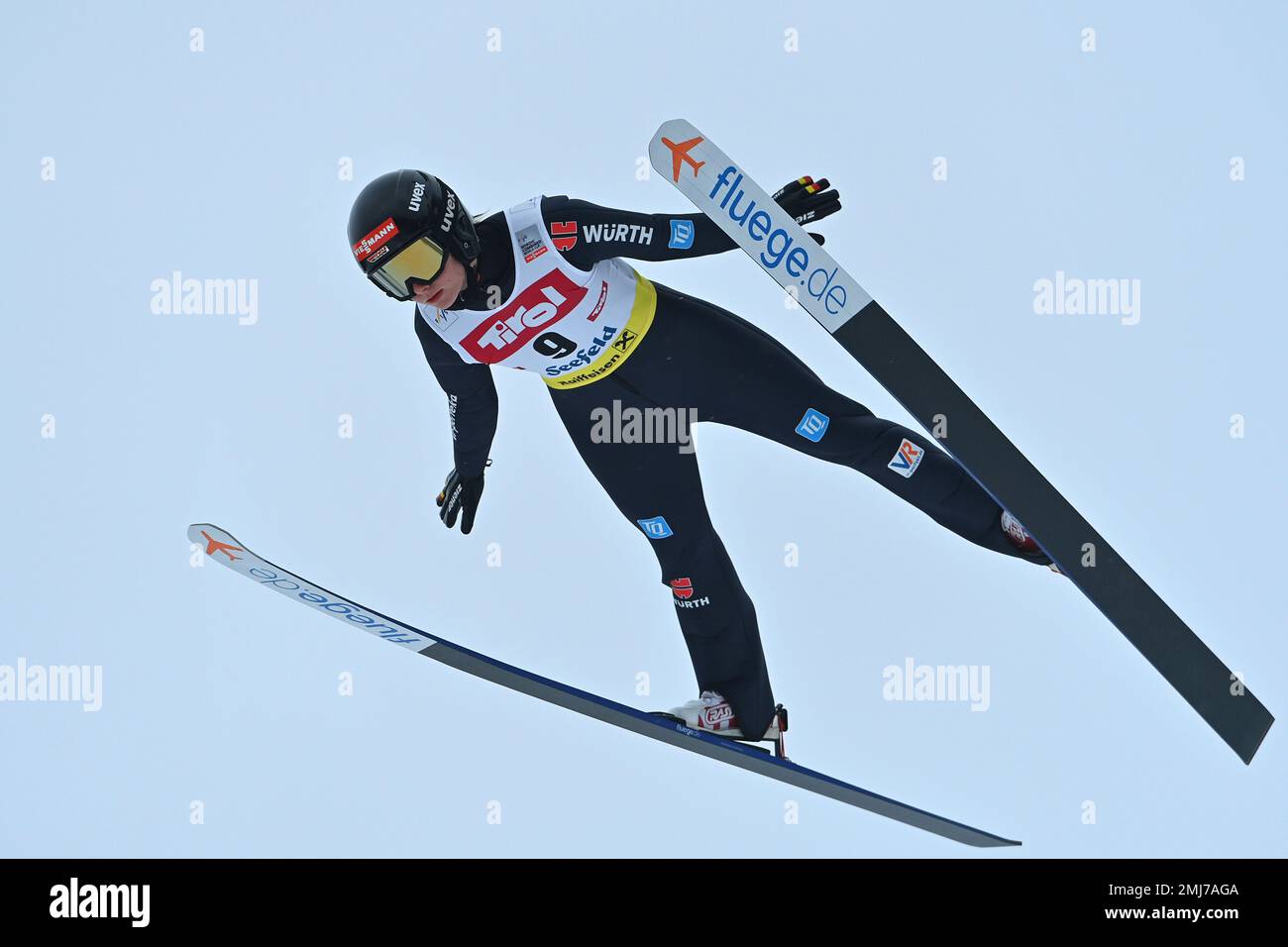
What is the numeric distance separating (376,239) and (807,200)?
3.00 ft

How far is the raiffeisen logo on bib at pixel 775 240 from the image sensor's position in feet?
8.88

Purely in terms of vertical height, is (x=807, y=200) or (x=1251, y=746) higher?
(x=807, y=200)

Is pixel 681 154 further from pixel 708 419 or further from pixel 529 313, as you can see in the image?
pixel 708 419

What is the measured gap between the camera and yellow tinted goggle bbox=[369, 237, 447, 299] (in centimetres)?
286

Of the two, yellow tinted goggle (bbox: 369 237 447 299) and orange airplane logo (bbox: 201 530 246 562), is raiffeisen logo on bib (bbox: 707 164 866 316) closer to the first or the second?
yellow tinted goggle (bbox: 369 237 447 299)

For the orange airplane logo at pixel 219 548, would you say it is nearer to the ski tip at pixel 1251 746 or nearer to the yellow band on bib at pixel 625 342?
the yellow band on bib at pixel 625 342

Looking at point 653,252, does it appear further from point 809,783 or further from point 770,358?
point 809,783

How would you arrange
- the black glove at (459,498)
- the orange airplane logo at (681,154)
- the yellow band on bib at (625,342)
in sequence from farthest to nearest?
the black glove at (459,498)
the yellow band on bib at (625,342)
the orange airplane logo at (681,154)

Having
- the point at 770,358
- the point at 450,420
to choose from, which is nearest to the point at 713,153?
the point at 770,358

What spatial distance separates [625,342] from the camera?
10.4 feet

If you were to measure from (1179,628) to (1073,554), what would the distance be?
0.32m

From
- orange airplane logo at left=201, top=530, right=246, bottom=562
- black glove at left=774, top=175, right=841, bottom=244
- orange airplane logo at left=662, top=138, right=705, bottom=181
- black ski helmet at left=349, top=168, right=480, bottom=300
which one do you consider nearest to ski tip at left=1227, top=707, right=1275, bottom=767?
black glove at left=774, top=175, right=841, bottom=244

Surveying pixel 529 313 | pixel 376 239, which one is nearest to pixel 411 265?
pixel 376 239

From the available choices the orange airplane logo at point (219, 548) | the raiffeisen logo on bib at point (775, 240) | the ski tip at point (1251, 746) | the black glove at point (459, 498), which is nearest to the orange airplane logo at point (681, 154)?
the raiffeisen logo on bib at point (775, 240)
